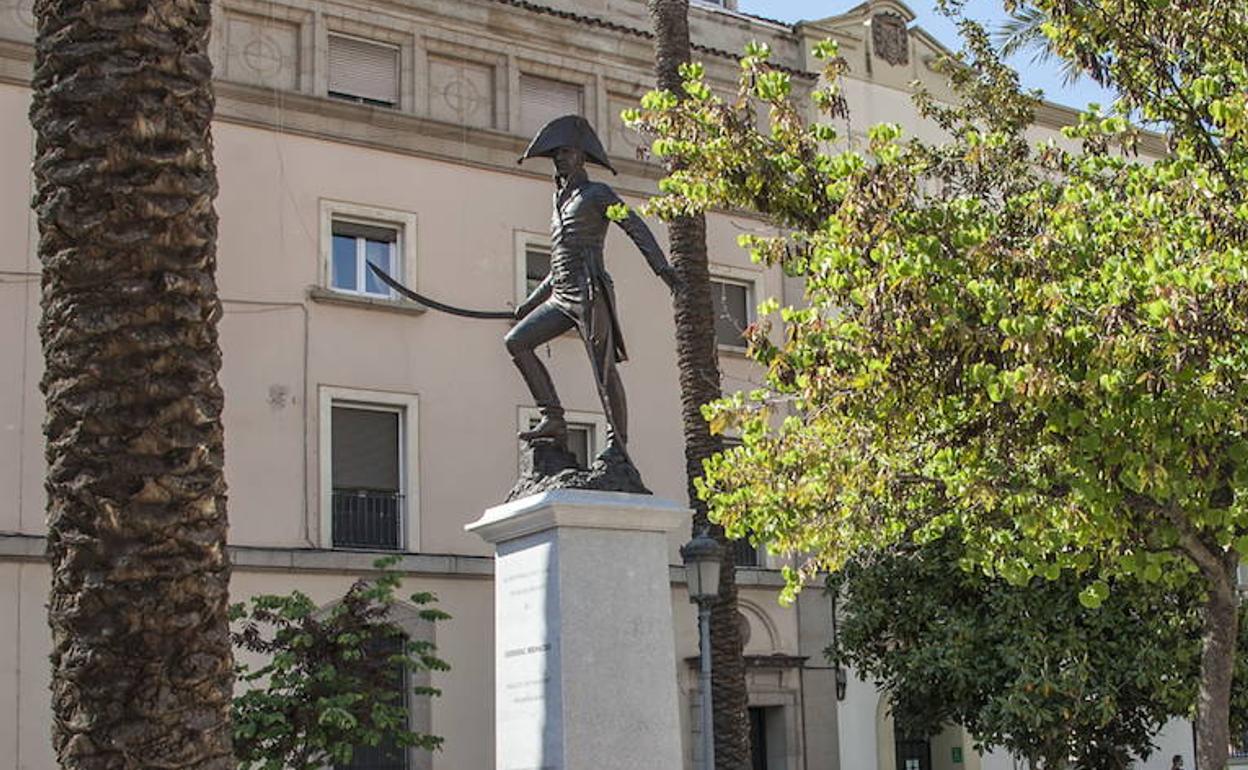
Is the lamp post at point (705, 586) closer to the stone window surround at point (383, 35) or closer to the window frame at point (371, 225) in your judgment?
the window frame at point (371, 225)

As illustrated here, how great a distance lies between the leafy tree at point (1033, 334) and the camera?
36.8 ft

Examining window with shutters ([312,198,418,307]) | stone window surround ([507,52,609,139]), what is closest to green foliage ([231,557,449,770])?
window with shutters ([312,198,418,307])

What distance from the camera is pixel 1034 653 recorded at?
1975 cm

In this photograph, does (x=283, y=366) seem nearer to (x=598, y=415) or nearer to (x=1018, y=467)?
(x=598, y=415)

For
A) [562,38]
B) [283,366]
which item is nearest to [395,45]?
[562,38]

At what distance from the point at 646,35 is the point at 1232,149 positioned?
42.3 ft

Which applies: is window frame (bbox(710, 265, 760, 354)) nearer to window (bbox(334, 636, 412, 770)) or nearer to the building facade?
the building facade

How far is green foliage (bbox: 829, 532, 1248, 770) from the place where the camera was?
19.8 m

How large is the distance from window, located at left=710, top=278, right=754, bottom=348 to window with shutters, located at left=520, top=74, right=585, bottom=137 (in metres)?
3.09

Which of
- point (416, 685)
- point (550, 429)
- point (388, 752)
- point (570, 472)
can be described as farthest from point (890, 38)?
point (570, 472)

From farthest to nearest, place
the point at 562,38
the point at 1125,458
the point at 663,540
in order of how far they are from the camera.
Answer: the point at 562,38 → the point at 1125,458 → the point at 663,540

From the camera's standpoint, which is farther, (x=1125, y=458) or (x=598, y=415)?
(x=598, y=415)

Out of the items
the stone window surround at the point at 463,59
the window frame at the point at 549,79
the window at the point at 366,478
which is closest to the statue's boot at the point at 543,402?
the window at the point at 366,478

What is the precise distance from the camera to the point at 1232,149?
1280 cm
